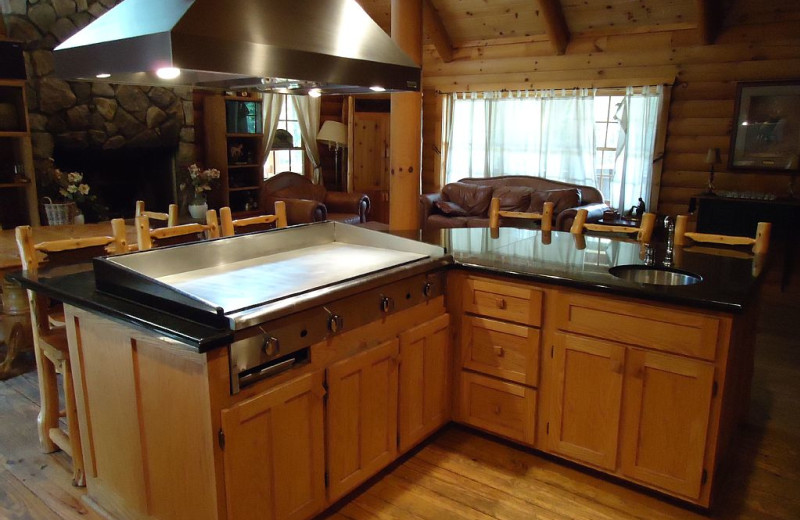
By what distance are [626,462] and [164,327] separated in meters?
1.82

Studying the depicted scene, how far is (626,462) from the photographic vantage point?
2.38 metres

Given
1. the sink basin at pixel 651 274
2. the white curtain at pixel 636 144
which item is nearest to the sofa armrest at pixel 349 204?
the white curtain at pixel 636 144

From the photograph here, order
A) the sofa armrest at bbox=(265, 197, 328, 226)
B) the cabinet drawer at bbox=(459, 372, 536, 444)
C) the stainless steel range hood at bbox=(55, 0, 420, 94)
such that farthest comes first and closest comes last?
the sofa armrest at bbox=(265, 197, 328, 226)
the cabinet drawer at bbox=(459, 372, 536, 444)
the stainless steel range hood at bbox=(55, 0, 420, 94)

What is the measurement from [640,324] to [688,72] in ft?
15.8

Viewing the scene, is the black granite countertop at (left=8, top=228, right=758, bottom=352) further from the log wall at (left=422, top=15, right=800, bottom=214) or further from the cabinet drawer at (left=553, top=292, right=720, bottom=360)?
the log wall at (left=422, top=15, right=800, bottom=214)

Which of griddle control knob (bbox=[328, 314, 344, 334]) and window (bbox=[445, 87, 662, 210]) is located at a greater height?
window (bbox=[445, 87, 662, 210])

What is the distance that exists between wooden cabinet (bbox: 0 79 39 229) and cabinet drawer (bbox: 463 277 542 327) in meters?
4.16

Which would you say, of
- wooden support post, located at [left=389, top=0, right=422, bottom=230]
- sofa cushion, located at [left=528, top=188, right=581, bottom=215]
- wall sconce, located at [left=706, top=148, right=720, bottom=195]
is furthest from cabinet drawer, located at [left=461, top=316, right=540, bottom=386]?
wall sconce, located at [left=706, top=148, right=720, bottom=195]

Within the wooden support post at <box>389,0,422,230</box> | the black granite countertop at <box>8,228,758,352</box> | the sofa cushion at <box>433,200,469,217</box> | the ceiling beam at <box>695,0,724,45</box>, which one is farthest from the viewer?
the sofa cushion at <box>433,200,469,217</box>

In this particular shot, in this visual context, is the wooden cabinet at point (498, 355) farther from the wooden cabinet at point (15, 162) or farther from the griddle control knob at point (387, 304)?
the wooden cabinet at point (15, 162)

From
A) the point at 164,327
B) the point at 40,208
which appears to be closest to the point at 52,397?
the point at 164,327

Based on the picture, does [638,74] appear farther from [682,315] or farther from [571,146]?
[682,315]

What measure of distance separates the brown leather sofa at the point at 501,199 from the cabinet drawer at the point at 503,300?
363cm

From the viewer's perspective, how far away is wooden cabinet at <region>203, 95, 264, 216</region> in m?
6.48
